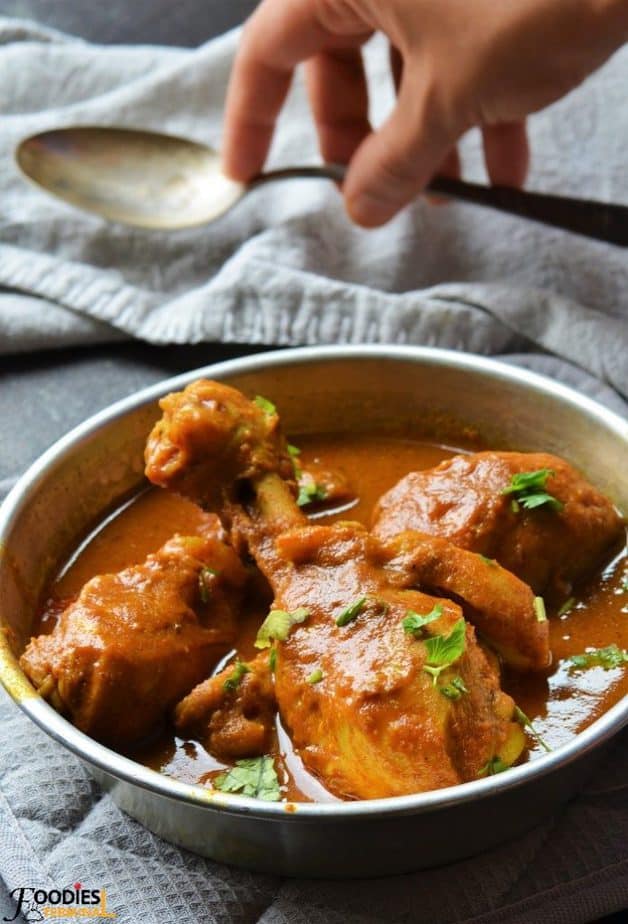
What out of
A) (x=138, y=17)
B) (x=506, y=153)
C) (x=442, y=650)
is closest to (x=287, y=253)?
(x=506, y=153)

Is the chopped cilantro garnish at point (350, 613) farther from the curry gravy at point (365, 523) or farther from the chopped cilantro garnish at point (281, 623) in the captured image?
the curry gravy at point (365, 523)

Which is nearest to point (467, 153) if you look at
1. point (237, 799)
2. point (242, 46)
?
point (242, 46)

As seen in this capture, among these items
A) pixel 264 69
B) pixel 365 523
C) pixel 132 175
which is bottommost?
pixel 132 175

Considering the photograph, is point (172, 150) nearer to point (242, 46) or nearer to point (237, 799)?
point (242, 46)

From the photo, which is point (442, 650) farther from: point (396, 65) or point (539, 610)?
point (396, 65)

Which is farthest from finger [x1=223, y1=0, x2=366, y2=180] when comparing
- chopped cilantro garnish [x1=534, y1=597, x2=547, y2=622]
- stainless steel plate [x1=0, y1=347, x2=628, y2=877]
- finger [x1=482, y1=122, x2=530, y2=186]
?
chopped cilantro garnish [x1=534, y1=597, x2=547, y2=622]
